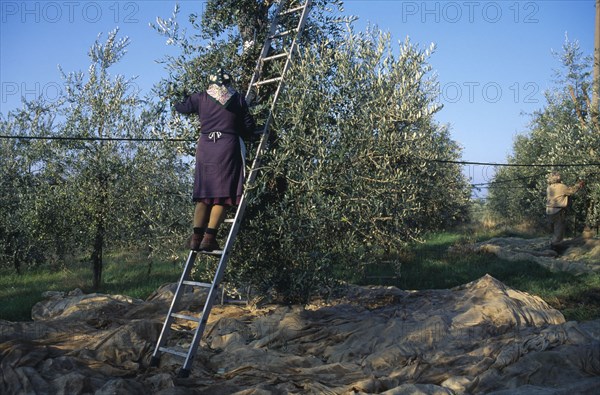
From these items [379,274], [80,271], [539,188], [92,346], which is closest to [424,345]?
[92,346]

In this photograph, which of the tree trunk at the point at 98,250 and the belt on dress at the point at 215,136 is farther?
the tree trunk at the point at 98,250

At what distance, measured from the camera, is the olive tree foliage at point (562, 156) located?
21.2 metres

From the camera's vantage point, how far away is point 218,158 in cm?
927

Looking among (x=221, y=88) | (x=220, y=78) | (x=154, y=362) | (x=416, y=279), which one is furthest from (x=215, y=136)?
(x=416, y=279)

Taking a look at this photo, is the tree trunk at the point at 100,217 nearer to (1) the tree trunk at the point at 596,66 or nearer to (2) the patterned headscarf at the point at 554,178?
(2) the patterned headscarf at the point at 554,178

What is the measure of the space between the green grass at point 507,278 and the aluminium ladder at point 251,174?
7258 millimetres

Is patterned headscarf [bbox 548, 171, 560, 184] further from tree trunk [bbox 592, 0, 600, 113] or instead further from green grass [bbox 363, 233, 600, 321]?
green grass [bbox 363, 233, 600, 321]

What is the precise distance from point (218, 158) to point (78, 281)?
1154 cm

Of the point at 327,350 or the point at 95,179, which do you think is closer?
the point at 327,350

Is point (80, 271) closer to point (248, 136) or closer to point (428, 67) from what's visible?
point (248, 136)

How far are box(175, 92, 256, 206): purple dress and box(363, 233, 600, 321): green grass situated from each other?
24.9 feet

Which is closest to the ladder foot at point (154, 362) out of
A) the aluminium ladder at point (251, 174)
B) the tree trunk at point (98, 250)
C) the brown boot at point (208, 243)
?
the aluminium ladder at point (251, 174)

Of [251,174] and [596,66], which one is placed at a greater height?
[596,66]

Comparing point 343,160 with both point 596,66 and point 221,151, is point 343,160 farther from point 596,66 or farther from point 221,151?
point 596,66
